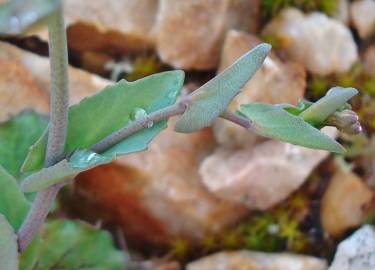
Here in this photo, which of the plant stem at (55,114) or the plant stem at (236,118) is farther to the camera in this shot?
the plant stem at (236,118)

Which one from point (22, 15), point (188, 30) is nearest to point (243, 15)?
point (188, 30)

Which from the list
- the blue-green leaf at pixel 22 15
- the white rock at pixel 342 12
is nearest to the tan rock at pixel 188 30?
the white rock at pixel 342 12

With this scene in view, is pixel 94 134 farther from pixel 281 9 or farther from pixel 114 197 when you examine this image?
pixel 281 9

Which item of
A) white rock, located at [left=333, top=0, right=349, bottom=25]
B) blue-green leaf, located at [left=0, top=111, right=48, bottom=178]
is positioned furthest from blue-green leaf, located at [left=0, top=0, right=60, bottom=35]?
white rock, located at [left=333, top=0, right=349, bottom=25]

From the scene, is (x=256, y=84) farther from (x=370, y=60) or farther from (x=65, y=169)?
(x=65, y=169)

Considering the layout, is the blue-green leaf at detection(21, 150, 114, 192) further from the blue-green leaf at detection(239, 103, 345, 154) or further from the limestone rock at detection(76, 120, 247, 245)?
the limestone rock at detection(76, 120, 247, 245)

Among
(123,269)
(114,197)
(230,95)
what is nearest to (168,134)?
(114,197)

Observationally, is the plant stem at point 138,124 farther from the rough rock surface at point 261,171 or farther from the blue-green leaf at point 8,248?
the rough rock surface at point 261,171
